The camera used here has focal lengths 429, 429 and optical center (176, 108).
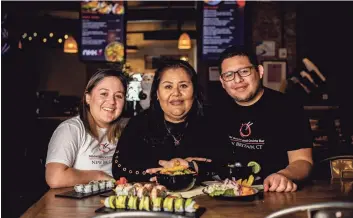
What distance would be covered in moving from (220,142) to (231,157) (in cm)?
11

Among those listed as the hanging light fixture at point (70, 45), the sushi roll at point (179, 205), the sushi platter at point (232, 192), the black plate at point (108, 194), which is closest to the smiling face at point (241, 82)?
the sushi platter at point (232, 192)

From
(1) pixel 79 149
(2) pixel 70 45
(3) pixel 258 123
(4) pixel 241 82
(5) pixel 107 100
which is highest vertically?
(2) pixel 70 45

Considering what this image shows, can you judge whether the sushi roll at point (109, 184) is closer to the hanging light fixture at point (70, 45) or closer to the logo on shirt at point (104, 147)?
the logo on shirt at point (104, 147)

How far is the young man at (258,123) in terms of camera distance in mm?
2432

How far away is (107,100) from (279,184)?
1.04 m

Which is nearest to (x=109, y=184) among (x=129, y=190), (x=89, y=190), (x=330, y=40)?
(x=89, y=190)

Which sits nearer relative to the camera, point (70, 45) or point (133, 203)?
point (133, 203)

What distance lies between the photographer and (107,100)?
7.76 feet

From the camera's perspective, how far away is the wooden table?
4.96 feet

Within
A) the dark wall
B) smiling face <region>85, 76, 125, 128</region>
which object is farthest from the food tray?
the dark wall

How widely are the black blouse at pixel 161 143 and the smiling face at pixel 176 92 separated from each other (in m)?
0.10

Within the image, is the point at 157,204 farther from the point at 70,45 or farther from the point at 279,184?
the point at 70,45

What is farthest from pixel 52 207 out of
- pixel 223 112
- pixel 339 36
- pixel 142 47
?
pixel 142 47

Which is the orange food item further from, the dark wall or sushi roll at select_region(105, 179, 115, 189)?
the dark wall
